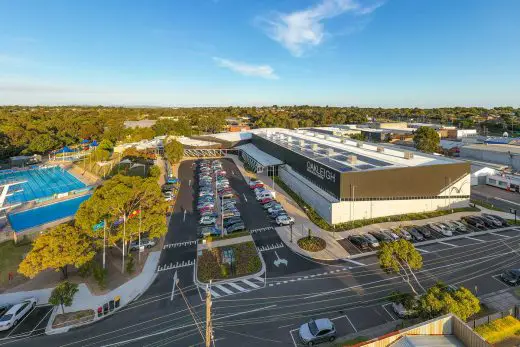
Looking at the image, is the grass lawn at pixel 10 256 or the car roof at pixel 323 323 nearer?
the car roof at pixel 323 323

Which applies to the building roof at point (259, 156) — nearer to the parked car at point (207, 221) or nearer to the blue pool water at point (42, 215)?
the parked car at point (207, 221)

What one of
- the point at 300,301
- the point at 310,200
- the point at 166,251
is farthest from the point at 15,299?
the point at 310,200

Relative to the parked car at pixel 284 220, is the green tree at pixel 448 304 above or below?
above

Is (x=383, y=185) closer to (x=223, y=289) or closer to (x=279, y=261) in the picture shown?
(x=279, y=261)

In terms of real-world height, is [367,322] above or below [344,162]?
below

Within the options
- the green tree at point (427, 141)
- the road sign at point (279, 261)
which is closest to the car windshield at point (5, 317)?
the road sign at point (279, 261)

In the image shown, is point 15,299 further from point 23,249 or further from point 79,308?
point 23,249
